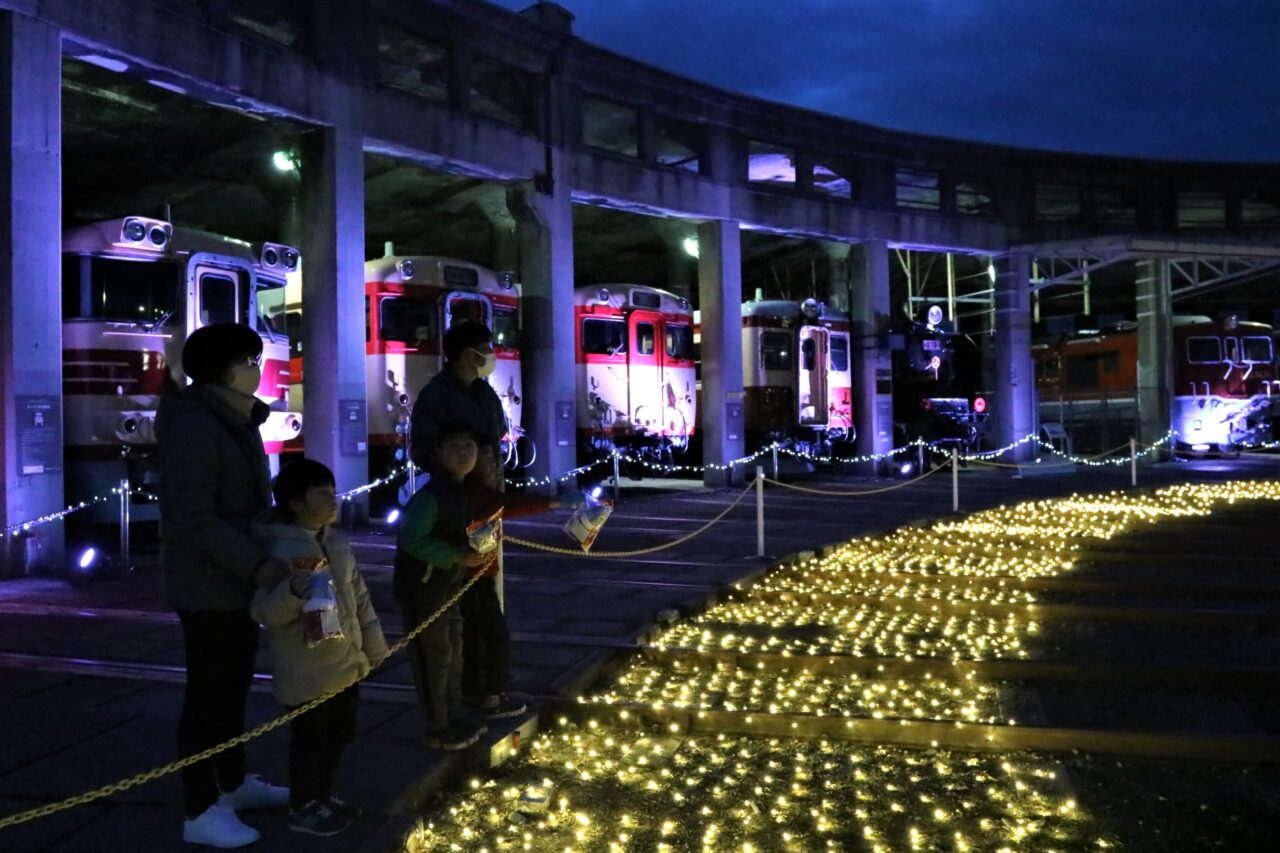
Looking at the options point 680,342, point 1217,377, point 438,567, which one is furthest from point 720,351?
point 438,567

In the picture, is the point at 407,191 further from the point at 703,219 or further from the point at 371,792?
the point at 371,792

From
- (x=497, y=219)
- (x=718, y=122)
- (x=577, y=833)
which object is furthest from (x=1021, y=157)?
(x=577, y=833)

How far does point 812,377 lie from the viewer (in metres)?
21.3

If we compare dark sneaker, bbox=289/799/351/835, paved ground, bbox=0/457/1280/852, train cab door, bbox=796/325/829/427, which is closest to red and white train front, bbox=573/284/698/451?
train cab door, bbox=796/325/829/427

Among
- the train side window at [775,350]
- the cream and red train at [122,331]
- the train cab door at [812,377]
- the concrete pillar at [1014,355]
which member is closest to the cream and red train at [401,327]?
the cream and red train at [122,331]

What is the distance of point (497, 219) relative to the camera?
19.4m

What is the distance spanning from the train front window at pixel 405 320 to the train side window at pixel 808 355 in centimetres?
894

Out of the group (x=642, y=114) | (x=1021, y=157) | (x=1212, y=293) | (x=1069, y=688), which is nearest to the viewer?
(x=1069, y=688)

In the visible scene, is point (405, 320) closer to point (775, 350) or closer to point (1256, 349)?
point (775, 350)

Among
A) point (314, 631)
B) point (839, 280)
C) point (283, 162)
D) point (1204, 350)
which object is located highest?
point (283, 162)

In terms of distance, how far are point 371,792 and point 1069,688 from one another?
13.5ft

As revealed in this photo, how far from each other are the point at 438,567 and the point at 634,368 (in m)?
13.9

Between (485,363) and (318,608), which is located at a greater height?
(485,363)

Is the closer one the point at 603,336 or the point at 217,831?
the point at 217,831
